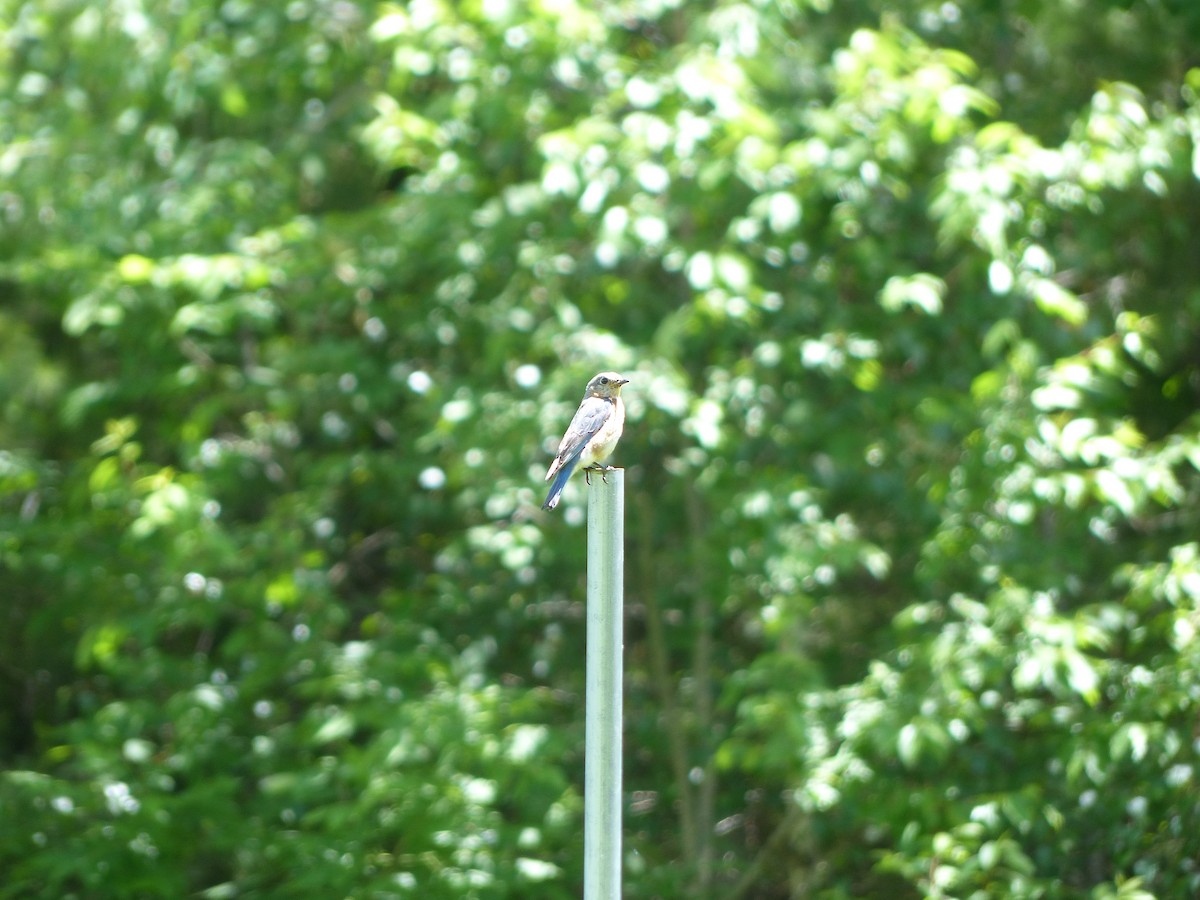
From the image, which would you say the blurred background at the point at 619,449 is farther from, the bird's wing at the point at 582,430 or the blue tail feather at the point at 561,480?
the blue tail feather at the point at 561,480

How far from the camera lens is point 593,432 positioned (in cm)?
281

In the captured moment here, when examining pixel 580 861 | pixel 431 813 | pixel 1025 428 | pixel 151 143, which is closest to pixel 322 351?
pixel 151 143

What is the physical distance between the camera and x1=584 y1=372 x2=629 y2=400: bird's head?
9.71 feet

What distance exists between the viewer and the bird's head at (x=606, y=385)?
117 inches

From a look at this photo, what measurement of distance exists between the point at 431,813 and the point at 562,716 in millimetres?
991

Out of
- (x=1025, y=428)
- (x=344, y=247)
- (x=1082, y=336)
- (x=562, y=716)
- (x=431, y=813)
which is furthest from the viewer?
(x=562, y=716)

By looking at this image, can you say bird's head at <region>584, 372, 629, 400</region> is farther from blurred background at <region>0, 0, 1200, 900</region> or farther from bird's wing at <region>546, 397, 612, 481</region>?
blurred background at <region>0, 0, 1200, 900</region>

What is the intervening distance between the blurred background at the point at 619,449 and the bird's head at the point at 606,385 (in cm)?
56

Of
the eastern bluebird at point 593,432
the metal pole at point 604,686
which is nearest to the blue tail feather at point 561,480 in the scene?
the eastern bluebird at point 593,432

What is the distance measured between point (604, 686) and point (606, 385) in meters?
1.14

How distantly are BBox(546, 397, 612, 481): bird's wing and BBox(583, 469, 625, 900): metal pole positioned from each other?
752 millimetres

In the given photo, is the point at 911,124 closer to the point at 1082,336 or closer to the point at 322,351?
the point at 1082,336

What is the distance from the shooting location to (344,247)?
4.30 meters

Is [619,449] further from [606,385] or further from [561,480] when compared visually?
[561,480]
